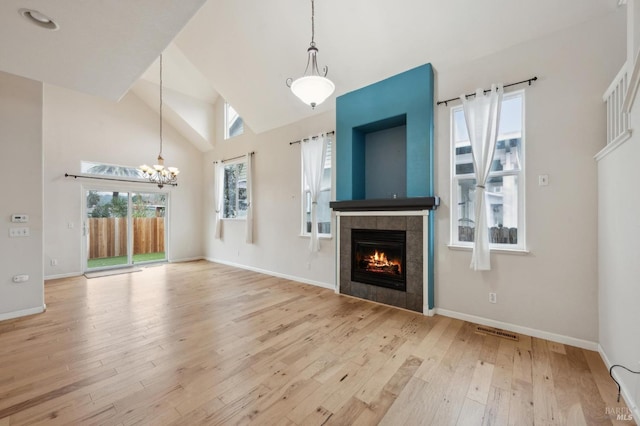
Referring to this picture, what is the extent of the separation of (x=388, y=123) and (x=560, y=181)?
2.31m

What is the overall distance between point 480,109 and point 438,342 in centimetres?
277

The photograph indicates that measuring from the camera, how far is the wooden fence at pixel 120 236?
6.36 metres

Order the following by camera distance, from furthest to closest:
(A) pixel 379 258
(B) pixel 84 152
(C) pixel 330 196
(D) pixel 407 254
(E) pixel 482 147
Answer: (B) pixel 84 152, (C) pixel 330 196, (A) pixel 379 258, (D) pixel 407 254, (E) pixel 482 147

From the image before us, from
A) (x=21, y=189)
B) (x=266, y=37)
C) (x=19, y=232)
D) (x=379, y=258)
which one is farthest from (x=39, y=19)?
(x=379, y=258)

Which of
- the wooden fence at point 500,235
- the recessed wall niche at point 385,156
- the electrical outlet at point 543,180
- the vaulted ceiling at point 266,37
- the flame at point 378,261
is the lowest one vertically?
the flame at point 378,261

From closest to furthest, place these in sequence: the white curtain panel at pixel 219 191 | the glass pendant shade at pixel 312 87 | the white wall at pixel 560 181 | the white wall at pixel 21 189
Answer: the glass pendant shade at pixel 312 87, the white wall at pixel 560 181, the white wall at pixel 21 189, the white curtain panel at pixel 219 191

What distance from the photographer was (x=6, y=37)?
2.33m

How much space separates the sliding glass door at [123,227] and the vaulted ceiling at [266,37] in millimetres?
3999

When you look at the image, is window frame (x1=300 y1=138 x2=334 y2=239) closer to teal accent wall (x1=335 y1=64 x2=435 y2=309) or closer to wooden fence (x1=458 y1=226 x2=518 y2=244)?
teal accent wall (x1=335 y1=64 x2=435 y2=309)

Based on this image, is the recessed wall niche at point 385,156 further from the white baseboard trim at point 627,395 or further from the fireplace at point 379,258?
the white baseboard trim at point 627,395

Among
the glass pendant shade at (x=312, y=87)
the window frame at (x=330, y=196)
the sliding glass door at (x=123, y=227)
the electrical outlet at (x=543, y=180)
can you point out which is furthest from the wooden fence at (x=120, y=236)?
the electrical outlet at (x=543, y=180)

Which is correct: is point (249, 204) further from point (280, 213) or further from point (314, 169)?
point (314, 169)

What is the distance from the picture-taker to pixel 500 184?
3.15m

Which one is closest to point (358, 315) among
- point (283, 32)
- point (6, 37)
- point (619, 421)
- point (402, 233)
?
point (402, 233)
